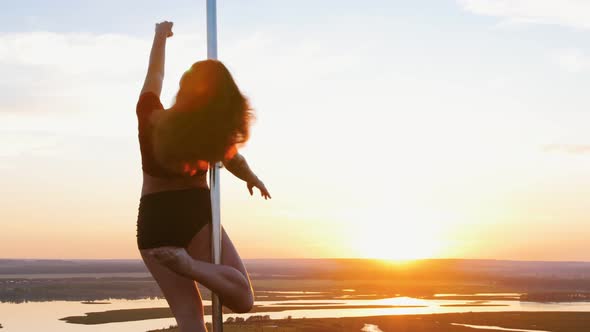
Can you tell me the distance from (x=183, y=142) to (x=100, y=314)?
249 ft

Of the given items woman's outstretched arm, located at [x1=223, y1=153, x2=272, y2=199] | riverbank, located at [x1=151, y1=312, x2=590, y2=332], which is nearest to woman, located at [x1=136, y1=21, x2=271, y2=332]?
woman's outstretched arm, located at [x1=223, y1=153, x2=272, y2=199]

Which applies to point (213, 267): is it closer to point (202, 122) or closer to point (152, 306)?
point (202, 122)

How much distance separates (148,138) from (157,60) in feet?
1.44

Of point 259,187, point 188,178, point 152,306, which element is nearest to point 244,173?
point 259,187

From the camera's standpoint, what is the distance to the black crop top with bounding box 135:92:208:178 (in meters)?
3.71

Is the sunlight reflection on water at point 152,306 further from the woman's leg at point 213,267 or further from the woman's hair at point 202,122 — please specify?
the woman's hair at point 202,122

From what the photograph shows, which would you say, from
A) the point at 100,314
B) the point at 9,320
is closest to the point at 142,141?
the point at 9,320

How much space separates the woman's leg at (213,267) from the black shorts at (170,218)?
6 centimetres

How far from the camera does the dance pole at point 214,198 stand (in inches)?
151

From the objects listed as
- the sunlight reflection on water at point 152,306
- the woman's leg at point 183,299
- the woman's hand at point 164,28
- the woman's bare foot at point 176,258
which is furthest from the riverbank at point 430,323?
the woman's bare foot at point 176,258

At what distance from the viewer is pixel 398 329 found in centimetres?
6284

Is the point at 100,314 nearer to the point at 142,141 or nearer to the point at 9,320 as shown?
the point at 9,320

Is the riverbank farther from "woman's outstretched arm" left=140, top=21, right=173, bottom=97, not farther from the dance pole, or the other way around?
"woman's outstretched arm" left=140, top=21, right=173, bottom=97

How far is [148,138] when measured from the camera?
12.2 ft
